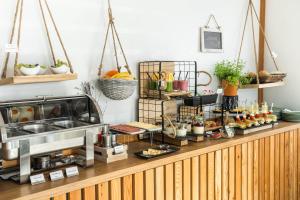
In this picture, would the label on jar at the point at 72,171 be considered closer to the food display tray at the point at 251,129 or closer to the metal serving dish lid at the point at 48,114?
the metal serving dish lid at the point at 48,114

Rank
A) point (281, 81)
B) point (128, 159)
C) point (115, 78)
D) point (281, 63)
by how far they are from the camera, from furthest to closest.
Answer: point (281, 63) < point (281, 81) < point (115, 78) < point (128, 159)

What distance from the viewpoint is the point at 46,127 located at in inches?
81.4

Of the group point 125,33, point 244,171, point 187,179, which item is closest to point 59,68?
point 125,33

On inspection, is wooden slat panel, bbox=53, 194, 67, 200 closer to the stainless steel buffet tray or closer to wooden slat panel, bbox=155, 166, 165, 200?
the stainless steel buffet tray

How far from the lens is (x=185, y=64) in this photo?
3146 millimetres

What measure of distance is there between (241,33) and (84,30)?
1.88 meters

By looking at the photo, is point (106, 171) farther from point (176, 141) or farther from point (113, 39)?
point (113, 39)

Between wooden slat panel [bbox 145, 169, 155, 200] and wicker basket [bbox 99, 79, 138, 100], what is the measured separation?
0.59 meters

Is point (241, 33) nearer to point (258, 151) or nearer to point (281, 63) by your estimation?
point (281, 63)

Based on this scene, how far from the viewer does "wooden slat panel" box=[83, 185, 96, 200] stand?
5.97 feet

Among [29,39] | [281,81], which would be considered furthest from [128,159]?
[281,81]

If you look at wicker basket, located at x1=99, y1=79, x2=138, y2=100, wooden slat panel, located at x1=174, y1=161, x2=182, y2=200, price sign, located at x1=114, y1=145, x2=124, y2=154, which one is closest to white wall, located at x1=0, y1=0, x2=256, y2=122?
wicker basket, located at x1=99, y1=79, x2=138, y2=100

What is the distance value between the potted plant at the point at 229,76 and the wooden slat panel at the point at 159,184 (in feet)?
4.58

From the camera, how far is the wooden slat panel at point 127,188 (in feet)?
6.52
